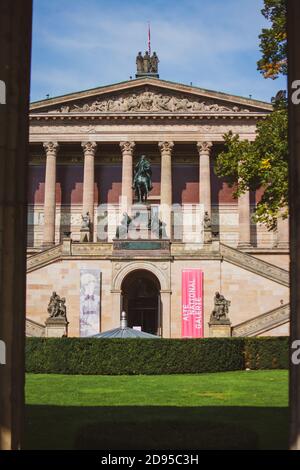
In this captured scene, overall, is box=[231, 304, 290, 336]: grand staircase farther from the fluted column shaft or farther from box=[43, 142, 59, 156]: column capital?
box=[43, 142, 59, 156]: column capital

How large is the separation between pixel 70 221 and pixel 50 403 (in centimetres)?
4736

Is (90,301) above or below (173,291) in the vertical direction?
below

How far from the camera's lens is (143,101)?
203 feet

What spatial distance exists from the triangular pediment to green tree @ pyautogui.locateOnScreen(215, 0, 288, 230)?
34953 millimetres

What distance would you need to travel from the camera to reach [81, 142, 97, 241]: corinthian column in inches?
2383

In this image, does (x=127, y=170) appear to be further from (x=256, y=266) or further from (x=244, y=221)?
(x=256, y=266)

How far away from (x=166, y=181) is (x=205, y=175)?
3411mm

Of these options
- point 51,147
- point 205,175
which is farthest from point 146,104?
point 51,147

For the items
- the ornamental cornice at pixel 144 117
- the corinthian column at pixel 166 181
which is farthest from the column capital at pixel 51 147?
the corinthian column at pixel 166 181

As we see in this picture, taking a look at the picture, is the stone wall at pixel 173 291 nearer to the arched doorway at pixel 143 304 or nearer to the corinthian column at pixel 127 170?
the arched doorway at pixel 143 304

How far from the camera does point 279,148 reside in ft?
79.9

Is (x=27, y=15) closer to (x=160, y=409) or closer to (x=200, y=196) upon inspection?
(x=160, y=409)

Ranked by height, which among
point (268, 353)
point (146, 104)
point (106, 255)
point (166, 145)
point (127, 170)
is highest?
point (146, 104)

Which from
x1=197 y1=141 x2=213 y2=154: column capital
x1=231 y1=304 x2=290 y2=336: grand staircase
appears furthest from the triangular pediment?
x1=231 y1=304 x2=290 y2=336: grand staircase
